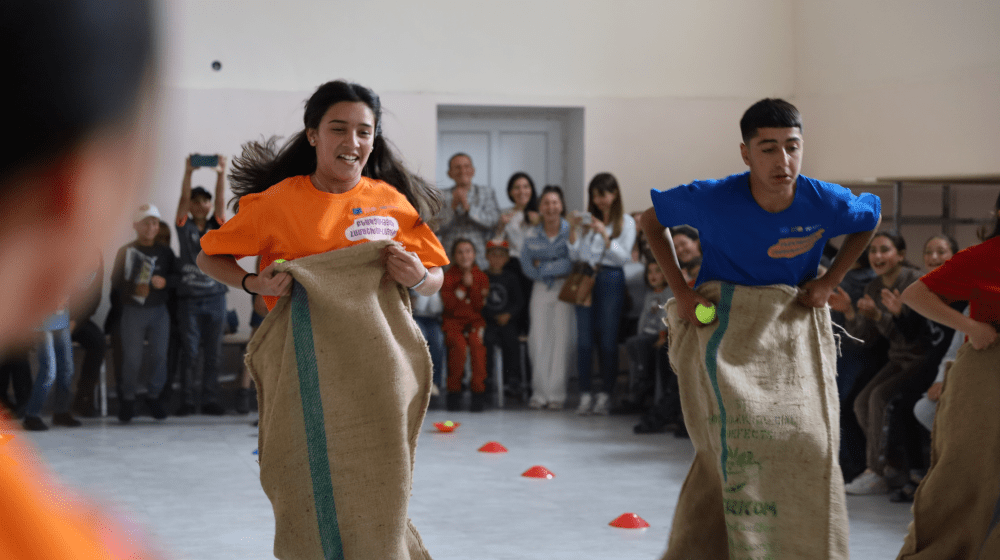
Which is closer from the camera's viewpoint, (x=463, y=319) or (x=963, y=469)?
(x=963, y=469)

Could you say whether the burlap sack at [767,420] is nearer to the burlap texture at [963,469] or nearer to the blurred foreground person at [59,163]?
the burlap texture at [963,469]

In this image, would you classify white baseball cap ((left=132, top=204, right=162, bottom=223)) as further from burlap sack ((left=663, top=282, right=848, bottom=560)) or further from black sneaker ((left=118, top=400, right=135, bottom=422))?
black sneaker ((left=118, top=400, right=135, bottom=422))

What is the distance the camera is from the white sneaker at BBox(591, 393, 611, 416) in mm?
7277

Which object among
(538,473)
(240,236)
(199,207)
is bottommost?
(538,473)

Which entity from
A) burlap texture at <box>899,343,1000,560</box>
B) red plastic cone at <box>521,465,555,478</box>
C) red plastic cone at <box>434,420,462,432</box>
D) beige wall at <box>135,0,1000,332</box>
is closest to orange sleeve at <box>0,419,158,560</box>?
burlap texture at <box>899,343,1000,560</box>

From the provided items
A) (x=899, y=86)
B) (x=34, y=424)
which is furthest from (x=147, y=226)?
(x=899, y=86)

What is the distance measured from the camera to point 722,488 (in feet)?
9.05

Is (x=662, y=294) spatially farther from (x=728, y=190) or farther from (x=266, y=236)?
(x=266, y=236)

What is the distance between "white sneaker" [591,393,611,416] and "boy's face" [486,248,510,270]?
1231 mm

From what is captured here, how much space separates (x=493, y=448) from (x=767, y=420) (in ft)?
10.3

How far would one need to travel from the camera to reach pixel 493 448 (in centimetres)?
571

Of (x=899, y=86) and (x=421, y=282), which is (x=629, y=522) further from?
(x=899, y=86)

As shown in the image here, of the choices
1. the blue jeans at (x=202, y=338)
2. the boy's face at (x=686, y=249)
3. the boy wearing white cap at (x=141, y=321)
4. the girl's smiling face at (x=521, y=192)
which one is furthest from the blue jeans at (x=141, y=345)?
the boy's face at (x=686, y=249)

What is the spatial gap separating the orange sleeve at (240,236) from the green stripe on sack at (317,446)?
0.31 meters
